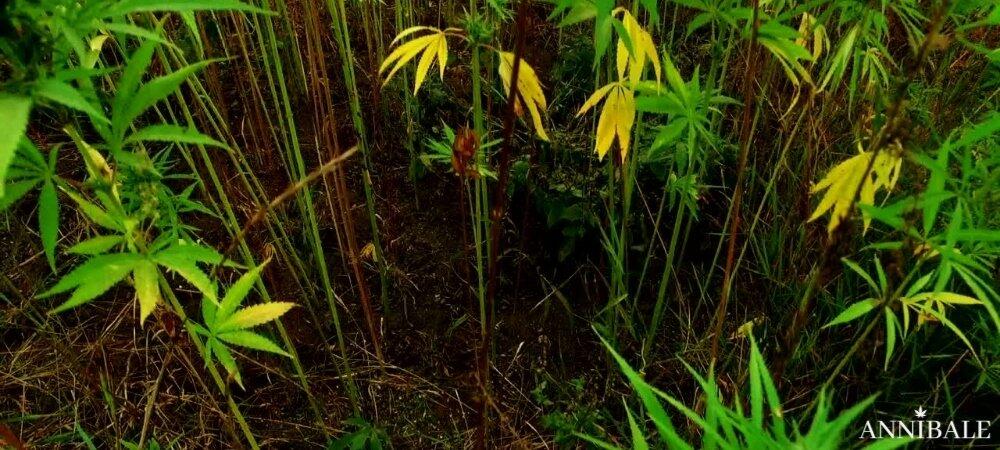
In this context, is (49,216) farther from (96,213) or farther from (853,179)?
(853,179)

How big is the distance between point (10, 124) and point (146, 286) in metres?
0.25

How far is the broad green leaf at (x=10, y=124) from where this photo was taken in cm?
41

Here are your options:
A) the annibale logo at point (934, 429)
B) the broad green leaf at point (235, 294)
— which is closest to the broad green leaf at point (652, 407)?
the broad green leaf at point (235, 294)

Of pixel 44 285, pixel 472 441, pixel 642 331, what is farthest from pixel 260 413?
pixel 642 331

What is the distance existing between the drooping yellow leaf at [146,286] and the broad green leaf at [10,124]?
201 millimetres

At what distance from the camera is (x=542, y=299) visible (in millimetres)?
1550

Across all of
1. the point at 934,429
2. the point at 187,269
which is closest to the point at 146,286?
the point at 187,269

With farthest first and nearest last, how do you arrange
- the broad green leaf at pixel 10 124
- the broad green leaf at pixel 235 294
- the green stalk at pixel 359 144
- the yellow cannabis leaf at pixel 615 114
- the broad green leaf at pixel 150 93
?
the green stalk at pixel 359 144
the yellow cannabis leaf at pixel 615 114
the broad green leaf at pixel 235 294
the broad green leaf at pixel 150 93
the broad green leaf at pixel 10 124

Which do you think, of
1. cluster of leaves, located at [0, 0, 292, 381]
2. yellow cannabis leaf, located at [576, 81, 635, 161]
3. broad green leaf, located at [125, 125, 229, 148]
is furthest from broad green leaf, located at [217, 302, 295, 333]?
yellow cannabis leaf, located at [576, 81, 635, 161]

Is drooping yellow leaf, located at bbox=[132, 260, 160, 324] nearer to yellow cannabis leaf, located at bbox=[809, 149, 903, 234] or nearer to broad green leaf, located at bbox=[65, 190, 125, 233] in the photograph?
broad green leaf, located at bbox=[65, 190, 125, 233]

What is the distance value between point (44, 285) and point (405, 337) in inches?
31.6

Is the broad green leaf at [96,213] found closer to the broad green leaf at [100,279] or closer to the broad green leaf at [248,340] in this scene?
the broad green leaf at [100,279]

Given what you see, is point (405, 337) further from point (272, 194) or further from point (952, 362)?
point (952, 362)

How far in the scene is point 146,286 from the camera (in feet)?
2.16
